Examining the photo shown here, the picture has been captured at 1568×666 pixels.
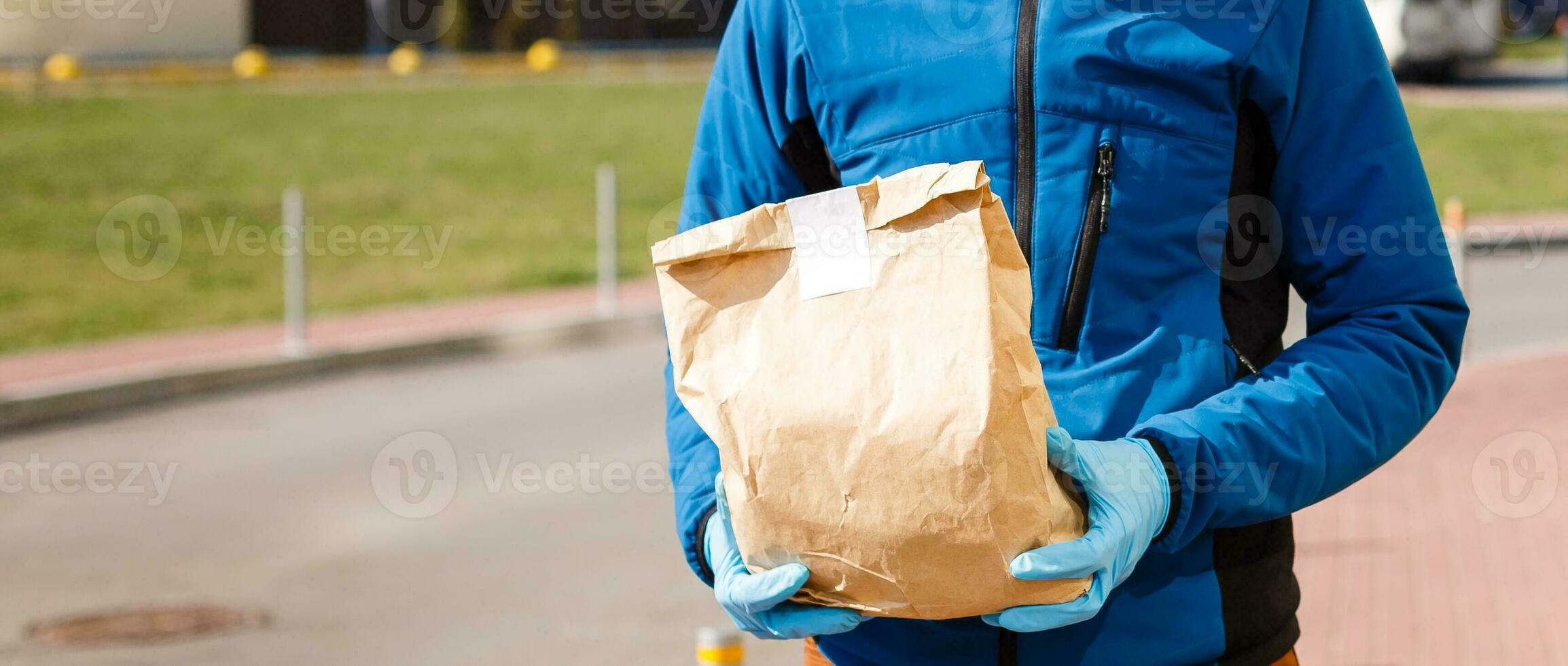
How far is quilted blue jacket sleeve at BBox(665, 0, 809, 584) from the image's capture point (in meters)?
1.80

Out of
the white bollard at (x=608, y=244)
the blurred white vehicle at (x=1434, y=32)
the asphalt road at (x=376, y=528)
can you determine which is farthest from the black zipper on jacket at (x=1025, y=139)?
the blurred white vehicle at (x=1434, y=32)

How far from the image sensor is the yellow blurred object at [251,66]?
105 feet

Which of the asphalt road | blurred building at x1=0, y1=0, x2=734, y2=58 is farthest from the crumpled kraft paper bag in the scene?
blurred building at x1=0, y1=0, x2=734, y2=58

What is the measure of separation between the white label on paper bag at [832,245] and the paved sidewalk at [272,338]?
843cm

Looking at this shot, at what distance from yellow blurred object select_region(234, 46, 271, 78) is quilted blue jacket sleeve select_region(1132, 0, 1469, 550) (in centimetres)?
3224
